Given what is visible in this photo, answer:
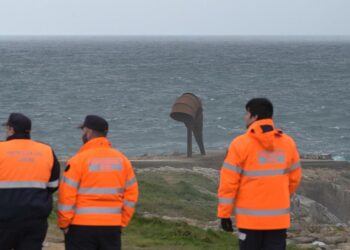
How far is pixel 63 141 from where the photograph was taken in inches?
1790

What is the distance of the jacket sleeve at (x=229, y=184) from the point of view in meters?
7.32

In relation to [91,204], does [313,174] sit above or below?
below

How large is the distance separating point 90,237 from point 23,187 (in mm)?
696

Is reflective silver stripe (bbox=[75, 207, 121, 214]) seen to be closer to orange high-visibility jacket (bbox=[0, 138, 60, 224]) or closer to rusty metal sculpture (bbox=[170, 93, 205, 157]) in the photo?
orange high-visibility jacket (bbox=[0, 138, 60, 224])

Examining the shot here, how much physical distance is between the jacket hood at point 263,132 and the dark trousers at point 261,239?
2.38ft

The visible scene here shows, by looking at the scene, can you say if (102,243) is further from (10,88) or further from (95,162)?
(10,88)

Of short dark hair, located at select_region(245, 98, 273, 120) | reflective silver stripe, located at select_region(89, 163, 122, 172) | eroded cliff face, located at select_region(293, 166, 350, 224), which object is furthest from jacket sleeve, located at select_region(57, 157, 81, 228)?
eroded cliff face, located at select_region(293, 166, 350, 224)

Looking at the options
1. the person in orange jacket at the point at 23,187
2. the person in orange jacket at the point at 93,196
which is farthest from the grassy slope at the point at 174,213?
the person in orange jacket at the point at 23,187

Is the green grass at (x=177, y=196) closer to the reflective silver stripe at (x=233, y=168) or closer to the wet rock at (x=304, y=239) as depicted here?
the wet rock at (x=304, y=239)

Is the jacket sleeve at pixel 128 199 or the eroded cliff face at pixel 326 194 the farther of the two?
the eroded cliff face at pixel 326 194

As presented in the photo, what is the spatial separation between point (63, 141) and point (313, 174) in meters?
22.9

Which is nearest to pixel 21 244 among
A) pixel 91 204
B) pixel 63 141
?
pixel 91 204

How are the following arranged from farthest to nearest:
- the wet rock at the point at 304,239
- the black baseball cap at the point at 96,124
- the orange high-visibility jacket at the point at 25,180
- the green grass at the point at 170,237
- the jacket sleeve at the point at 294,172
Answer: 1. the wet rock at the point at 304,239
2. the green grass at the point at 170,237
3. the jacket sleeve at the point at 294,172
4. the black baseball cap at the point at 96,124
5. the orange high-visibility jacket at the point at 25,180

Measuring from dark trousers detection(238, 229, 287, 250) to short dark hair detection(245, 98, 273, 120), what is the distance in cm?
99
